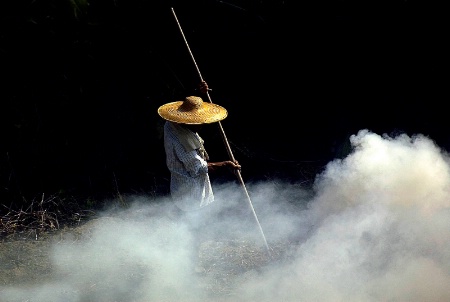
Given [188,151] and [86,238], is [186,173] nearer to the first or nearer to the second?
[188,151]

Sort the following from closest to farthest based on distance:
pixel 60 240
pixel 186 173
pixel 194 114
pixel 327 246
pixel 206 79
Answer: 1. pixel 194 114
2. pixel 186 173
3. pixel 327 246
4. pixel 60 240
5. pixel 206 79

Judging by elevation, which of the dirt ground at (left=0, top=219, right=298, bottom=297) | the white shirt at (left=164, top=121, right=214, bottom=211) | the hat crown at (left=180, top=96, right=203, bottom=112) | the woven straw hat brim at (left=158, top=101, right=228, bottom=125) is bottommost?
the dirt ground at (left=0, top=219, right=298, bottom=297)

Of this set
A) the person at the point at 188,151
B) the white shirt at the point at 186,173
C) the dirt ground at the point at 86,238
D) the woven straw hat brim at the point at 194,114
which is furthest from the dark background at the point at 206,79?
the white shirt at the point at 186,173

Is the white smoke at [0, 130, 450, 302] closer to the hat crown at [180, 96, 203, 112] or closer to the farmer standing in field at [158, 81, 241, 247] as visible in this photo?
the farmer standing in field at [158, 81, 241, 247]

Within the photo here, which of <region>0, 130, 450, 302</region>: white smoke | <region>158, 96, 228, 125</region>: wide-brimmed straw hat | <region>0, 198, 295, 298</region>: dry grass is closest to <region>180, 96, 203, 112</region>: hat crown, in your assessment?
<region>158, 96, 228, 125</region>: wide-brimmed straw hat

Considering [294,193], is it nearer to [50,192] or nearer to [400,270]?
[400,270]

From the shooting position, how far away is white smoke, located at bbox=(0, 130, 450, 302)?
522 cm

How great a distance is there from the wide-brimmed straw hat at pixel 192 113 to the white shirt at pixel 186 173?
0.13 meters

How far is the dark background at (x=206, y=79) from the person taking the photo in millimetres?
6582

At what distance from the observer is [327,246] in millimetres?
5676

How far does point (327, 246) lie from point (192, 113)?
81.8 inches

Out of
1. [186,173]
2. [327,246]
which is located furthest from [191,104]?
[327,246]

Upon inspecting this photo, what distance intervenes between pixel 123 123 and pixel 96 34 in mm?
1291

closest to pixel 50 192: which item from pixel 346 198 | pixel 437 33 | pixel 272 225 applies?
pixel 272 225
